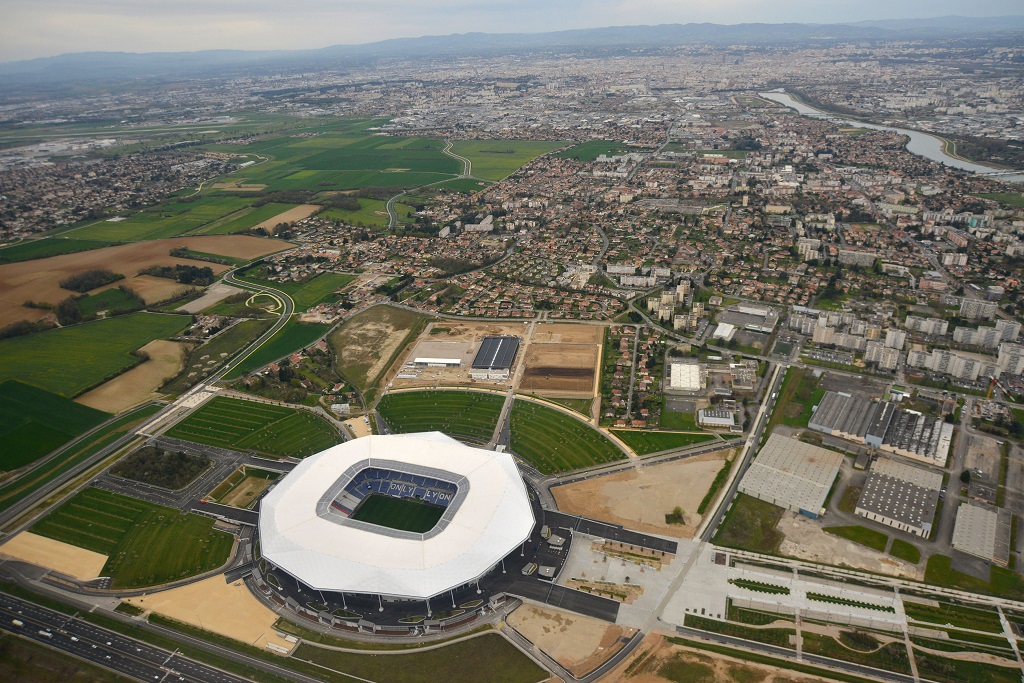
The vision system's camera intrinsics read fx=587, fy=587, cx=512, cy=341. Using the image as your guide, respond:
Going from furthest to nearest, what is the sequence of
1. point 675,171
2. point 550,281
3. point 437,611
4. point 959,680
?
point 675,171 → point 550,281 → point 437,611 → point 959,680

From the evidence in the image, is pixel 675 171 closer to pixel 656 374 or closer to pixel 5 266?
pixel 656 374

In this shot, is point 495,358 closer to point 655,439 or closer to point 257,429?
point 655,439

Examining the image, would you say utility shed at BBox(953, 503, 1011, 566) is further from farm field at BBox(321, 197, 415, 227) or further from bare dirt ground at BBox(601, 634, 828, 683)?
farm field at BBox(321, 197, 415, 227)

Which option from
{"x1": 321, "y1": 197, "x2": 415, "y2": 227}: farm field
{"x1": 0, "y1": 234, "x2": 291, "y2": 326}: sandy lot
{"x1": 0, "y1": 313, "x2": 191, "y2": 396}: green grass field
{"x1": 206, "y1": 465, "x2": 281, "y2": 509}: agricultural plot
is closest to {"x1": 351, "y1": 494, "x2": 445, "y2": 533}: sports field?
{"x1": 206, "y1": 465, "x2": 281, "y2": 509}: agricultural plot

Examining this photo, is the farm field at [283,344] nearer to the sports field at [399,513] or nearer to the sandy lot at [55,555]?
the sandy lot at [55,555]

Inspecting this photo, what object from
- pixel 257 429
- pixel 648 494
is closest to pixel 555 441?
pixel 648 494

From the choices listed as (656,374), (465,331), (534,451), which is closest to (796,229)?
(656,374)

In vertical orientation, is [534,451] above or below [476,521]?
below
